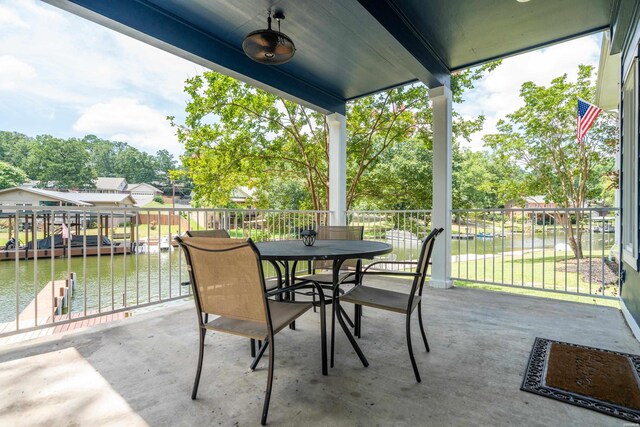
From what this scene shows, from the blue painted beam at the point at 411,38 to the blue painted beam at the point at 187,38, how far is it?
1729mm

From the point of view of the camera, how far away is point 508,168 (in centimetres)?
1018

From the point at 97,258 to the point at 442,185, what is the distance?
5893 millimetres

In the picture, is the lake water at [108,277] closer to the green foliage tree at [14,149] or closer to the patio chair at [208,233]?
the patio chair at [208,233]

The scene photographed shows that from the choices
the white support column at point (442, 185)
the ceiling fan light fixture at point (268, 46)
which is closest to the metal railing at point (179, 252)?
the white support column at point (442, 185)

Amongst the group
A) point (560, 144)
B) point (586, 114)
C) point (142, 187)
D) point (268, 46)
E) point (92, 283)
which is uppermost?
point (142, 187)

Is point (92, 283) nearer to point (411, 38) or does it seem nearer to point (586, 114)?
point (411, 38)

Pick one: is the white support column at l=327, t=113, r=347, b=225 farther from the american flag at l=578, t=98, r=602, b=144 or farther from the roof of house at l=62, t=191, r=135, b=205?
the roof of house at l=62, t=191, r=135, b=205

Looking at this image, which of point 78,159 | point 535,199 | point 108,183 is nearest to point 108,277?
point 535,199

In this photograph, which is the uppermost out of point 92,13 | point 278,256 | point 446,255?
point 92,13

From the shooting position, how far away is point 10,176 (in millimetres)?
21656

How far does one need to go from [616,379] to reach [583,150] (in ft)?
31.7

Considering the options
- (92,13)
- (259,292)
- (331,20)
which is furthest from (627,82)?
(92,13)

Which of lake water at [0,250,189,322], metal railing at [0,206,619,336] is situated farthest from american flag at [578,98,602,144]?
lake water at [0,250,189,322]

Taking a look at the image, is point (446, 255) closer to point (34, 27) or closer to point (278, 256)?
point (278, 256)
